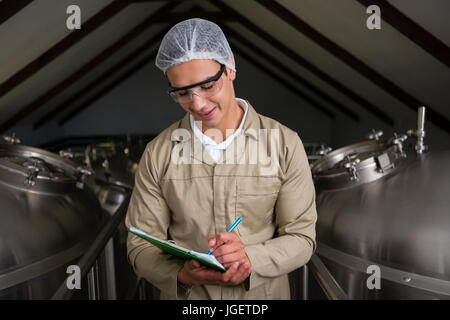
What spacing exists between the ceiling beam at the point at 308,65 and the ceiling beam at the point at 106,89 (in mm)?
3675

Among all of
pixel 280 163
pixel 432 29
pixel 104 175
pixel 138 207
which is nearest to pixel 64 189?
pixel 104 175

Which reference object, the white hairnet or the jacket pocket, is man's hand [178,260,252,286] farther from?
the white hairnet

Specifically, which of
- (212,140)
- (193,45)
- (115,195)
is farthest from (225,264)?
(115,195)

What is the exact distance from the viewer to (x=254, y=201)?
1140mm

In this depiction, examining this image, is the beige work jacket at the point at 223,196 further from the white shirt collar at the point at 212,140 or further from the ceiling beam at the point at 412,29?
the ceiling beam at the point at 412,29

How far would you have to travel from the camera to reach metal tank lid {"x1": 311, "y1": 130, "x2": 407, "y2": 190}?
203 cm

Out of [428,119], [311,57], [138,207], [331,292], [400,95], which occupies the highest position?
[311,57]

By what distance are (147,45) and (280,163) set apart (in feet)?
24.0

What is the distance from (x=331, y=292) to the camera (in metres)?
1.36

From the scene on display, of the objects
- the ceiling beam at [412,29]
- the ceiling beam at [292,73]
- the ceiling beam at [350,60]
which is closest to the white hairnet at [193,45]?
the ceiling beam at [412,29]

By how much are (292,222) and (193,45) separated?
580 mm

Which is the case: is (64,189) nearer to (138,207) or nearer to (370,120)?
(138,207)

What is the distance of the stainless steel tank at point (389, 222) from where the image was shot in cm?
166
